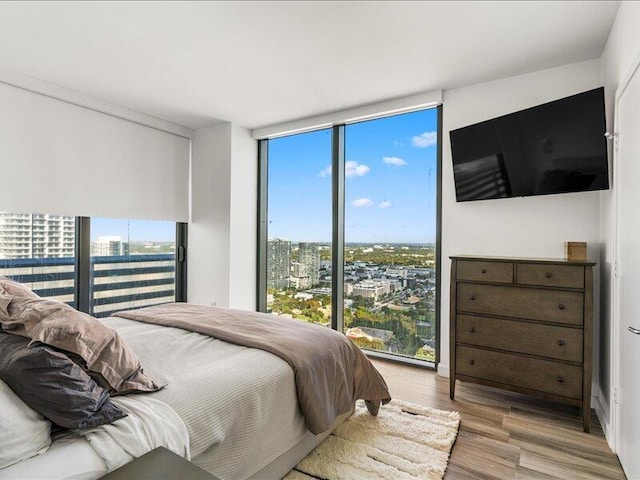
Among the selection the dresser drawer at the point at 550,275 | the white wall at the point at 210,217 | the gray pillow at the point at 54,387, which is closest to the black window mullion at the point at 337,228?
the white wall at the point at 210,217

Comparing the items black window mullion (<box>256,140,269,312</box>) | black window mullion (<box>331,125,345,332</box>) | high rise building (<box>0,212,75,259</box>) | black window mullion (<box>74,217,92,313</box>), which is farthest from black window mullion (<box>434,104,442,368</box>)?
high rise building (<box>0,212,75,259</box>)

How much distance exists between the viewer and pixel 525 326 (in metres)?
2.40

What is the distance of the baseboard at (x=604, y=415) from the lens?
2.05 m

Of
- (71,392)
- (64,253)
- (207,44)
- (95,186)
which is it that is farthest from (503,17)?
(64,253)

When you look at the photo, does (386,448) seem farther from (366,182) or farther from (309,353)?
(366,182)

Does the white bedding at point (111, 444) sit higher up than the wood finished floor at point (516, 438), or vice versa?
the white bedding at point (111, 444)

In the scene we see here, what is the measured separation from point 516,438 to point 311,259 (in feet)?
8.50

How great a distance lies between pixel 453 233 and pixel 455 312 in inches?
Answer: 31.8

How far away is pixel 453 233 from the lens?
10.4 ft

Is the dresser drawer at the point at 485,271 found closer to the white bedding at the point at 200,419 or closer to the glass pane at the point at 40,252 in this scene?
the white bedding at the point at 200,419

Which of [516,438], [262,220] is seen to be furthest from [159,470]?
[262,220]

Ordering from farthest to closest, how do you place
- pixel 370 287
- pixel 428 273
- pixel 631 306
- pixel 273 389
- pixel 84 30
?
pixel 370 287
pixel 428 273
pixel 84 30
pixel 631 306
pixel 273 389

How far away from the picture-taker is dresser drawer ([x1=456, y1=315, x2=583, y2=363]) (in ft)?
7.38

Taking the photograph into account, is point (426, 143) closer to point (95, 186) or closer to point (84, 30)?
point (84, 30)
